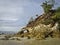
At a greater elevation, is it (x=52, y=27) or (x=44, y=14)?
(x=44, y=14)

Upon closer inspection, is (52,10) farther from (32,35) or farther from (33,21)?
(32,35)

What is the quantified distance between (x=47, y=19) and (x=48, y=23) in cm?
302

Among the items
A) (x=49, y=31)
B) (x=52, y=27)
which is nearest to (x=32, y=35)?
(x=49, y=31)

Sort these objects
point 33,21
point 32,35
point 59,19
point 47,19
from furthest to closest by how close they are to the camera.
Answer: point 33,21 < point 47,19 < point 59,19 < point 32,35

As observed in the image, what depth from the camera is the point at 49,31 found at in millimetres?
40312

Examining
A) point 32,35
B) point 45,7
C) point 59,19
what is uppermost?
point 45,7

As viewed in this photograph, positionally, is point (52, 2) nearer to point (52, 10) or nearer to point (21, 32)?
point (52, 10)

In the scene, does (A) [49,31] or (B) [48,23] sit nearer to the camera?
(A) [49,31]

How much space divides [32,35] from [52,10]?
14.1 meters

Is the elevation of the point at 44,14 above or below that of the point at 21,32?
above

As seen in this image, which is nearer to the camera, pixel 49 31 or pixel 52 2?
pixel 49 31

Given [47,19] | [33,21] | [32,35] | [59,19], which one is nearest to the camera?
[32,35]

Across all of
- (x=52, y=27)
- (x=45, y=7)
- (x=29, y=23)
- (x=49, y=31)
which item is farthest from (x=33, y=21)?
(x=49, y=31)

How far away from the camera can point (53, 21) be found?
47.1 metres
